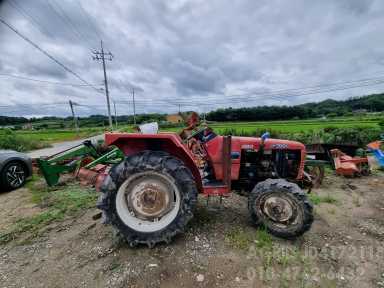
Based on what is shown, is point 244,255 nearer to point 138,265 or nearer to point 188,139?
point 138,265

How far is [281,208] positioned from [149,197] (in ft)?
5.04

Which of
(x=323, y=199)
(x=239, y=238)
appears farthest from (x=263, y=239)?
(x=323, y=199)

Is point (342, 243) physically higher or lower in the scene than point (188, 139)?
lower

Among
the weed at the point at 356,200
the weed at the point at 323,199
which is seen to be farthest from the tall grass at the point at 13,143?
the weed at the point at 356,200

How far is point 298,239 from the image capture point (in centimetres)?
241

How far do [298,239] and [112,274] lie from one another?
6.74 ft

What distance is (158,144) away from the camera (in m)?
2.52

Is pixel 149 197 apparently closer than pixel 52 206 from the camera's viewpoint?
Yes

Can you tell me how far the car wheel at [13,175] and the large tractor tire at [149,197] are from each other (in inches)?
147

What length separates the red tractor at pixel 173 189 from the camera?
2232 mm

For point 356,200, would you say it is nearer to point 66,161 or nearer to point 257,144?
point 257,144

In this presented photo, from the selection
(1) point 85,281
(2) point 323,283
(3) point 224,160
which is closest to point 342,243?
(2) point 323,283

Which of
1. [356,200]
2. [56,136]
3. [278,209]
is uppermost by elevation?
[278,209]

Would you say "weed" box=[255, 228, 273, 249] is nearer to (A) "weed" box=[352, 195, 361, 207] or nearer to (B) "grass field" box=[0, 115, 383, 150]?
(B) "grass field" box=[0, 115, 383, 150]
